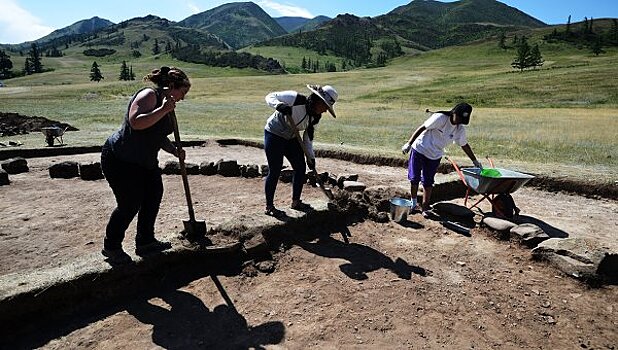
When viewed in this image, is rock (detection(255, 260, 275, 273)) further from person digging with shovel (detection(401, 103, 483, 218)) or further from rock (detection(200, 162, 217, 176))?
rock (detection(200, 162, 217, 176))

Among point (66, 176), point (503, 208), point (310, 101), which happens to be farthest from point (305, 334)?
point (66, 176)

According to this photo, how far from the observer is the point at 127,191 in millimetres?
4055

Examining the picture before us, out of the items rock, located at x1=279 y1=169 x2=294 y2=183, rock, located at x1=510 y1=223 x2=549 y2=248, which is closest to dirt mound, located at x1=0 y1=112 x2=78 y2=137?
rock, located at x1=279 y1=169 x2=294 y2=183

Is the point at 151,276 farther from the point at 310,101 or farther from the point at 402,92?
the point at 402,92

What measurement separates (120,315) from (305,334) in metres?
1.66

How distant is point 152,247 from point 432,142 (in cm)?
408

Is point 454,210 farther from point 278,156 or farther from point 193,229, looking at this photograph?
point 193,229

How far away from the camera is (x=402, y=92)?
47156mm

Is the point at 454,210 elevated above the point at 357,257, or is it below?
above

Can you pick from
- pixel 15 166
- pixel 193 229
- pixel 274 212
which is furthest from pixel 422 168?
pixel 15 166

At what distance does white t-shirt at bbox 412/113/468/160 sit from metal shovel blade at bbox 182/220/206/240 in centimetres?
337

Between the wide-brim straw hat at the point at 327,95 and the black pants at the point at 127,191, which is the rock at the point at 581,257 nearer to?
the wide-brim straw hat at the point at 327,95

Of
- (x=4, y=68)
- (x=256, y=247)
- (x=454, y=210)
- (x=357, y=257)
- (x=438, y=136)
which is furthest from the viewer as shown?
(x=4, y=68)

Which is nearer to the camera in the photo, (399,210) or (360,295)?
(360,295)
